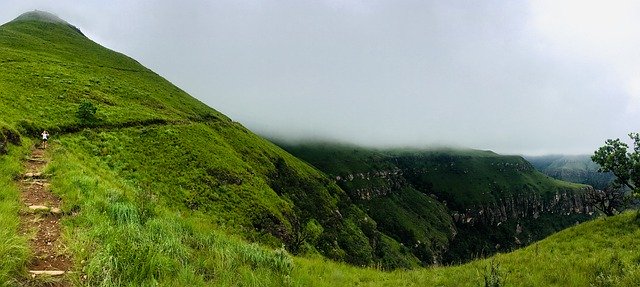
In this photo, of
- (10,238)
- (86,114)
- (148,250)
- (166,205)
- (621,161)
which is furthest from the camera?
(86,114)

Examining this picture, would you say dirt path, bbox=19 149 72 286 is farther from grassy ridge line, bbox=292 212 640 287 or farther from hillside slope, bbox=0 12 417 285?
grassy ridge line, bbox=292 212 640 287

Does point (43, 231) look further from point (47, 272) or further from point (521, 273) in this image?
point (521, 273)

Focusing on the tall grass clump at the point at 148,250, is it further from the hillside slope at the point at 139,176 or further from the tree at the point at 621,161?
the tree at the point at 621,161

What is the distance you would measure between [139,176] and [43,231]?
38283 millimetres

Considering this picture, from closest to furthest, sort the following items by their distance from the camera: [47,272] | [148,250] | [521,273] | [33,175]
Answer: [47,272] < [148,250] < [521,273] < [33,175]

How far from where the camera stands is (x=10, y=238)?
8664 millimetres

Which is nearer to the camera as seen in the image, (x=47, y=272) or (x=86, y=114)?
(x=47, y=272)

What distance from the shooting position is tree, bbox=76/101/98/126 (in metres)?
54.0

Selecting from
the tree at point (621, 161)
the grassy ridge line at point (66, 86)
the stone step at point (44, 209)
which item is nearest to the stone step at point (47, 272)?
the stone step at point (44, 209)

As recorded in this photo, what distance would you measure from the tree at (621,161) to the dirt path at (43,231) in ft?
153

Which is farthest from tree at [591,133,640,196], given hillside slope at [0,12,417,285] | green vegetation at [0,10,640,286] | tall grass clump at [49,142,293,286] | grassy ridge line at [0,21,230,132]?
grassy ridge line at [0,21,230,132]

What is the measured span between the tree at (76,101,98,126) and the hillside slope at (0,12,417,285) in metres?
0.78

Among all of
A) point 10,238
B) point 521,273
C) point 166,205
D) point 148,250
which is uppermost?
point 10,238

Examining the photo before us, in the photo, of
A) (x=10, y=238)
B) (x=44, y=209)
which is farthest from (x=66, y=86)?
(x=10, y=238)
